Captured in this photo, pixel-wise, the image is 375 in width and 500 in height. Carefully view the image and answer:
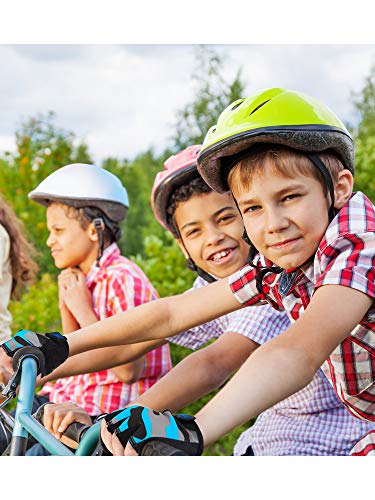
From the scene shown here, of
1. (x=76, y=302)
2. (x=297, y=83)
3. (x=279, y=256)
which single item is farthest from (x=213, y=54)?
(x=279, y=256)

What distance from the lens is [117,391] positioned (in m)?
3.29

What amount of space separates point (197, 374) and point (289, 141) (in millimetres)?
1095

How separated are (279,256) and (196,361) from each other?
892 millimetres

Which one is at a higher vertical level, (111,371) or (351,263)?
(351,263)

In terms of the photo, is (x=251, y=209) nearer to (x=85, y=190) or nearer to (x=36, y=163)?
(x=85, y=190)

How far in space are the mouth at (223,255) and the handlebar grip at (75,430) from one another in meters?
1.16

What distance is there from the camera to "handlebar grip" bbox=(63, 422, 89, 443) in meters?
1.90

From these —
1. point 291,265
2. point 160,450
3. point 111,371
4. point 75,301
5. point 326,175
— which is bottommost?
point 111,371

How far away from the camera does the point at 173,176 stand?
2986 mm

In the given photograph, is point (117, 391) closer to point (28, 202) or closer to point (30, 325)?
point (30, 325)

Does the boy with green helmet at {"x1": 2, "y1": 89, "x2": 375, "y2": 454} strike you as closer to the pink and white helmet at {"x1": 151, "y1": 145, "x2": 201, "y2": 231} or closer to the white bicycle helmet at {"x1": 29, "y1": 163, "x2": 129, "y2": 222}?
the pink and white helmet at {"x1": 151, "y1": 145, "x2": 201, "y2": 231}

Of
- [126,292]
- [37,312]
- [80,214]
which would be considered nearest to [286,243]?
Answer: [126,292]

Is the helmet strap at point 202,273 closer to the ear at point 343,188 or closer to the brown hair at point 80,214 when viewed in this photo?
the brown hair at point 80,214
